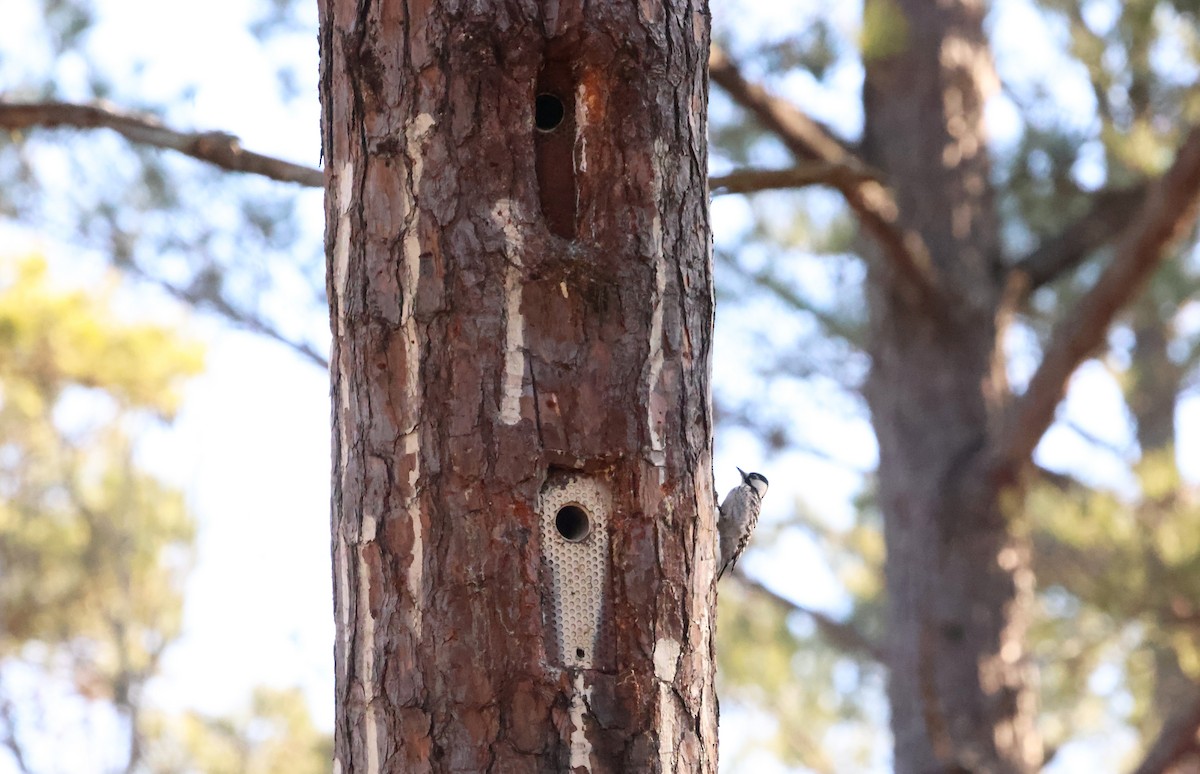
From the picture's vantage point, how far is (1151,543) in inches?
159

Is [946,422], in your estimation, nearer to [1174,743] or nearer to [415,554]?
[1174,743]

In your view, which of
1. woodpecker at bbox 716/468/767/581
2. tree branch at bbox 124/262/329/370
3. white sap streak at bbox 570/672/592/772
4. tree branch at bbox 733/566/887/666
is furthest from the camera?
tree branch at bbox 733/566/887/666

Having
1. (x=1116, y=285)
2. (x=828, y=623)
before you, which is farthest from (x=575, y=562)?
(x=828, y=623)

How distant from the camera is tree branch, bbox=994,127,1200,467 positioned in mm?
3602

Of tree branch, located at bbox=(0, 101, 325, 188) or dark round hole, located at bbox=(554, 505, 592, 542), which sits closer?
dark round hole, located at bbox=(554, 505, 592, 542)

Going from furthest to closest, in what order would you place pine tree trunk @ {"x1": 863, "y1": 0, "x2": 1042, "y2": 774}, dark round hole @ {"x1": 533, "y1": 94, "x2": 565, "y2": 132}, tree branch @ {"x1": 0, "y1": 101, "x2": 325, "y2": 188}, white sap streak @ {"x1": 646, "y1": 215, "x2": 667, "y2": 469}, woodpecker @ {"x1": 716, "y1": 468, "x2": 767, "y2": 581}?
pine tree trunk @ {"x1": 863, "y1": 0, "x2": 1042, "y2": 774}
tree branch @ {"x1": 0, "y1": 101, "x2": 325, "y2": 188}
woodpecker @ {"x1": 716, "y1": 468, "x2": 767, "y2": 581}
dark round hole @ {"x1": 533, "y1": 94, "x2": 565, "y2": 132}
white sap streak @ {"x1": 646, "y1": 215, "x2": 667, "y2": 469}

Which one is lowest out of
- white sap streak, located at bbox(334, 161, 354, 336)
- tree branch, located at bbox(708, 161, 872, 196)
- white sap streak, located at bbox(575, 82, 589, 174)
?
white sap streak, located at bbox(334, 161, 354, 336)

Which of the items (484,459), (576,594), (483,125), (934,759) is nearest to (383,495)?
(484,459)

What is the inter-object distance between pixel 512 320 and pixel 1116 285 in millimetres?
2732

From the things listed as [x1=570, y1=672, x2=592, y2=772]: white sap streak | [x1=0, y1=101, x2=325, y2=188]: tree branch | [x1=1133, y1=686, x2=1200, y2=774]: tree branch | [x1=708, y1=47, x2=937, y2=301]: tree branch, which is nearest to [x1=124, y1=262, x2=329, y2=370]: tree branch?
[x1=0, y1=101, x2=325, y2=188]: tree branch

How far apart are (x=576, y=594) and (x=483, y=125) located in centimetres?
60

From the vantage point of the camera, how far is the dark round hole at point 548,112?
1680mm

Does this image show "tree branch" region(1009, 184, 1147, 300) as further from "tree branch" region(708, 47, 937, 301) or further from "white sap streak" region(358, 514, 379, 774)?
"white sap streak" region(358, 514, 379, 774)

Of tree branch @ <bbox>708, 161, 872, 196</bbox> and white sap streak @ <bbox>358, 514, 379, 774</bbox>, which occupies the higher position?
tree branch @ <bbox>708, 161, 872, 196</bbox>
